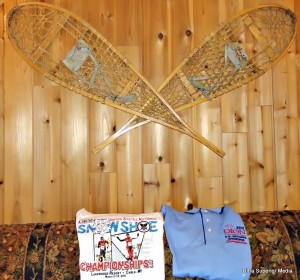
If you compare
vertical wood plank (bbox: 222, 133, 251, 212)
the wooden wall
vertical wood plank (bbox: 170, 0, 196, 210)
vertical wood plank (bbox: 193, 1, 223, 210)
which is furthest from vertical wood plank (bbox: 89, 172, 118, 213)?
vertical wood plank (bbox: 222, 133, 251, 212)

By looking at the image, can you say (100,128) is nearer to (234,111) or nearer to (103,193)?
(103,193)

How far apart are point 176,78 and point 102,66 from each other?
15.1 inches

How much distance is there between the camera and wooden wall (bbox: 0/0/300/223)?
5.87 feet

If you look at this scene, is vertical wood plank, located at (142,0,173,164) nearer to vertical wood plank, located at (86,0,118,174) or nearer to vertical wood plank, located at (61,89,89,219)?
vertical wood plank, located at (86,0,118,174)

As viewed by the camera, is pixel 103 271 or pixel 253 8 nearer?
pixel 103 271

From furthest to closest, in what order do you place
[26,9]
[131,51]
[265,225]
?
1. [131,51]
2. [26,9]
3. [265,225]

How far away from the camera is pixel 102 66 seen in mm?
1777

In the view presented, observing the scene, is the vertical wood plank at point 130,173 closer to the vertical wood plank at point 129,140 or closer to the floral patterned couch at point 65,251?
the vertical wood plank at point 129,140

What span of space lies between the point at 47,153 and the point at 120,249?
671 millimetres

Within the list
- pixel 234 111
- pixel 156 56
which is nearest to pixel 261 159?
pixel 234 111

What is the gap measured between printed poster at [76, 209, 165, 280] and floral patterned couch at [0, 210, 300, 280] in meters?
0.06

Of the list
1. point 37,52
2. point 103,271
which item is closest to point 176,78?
point 37,52

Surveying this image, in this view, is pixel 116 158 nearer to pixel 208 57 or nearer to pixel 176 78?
pixel 176 78

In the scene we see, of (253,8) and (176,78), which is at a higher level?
(253,8)
